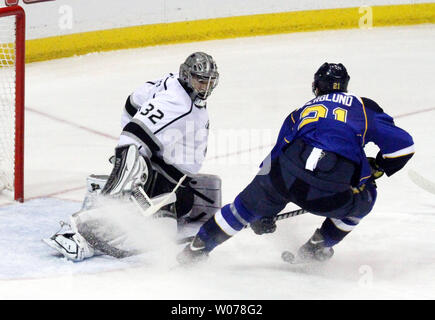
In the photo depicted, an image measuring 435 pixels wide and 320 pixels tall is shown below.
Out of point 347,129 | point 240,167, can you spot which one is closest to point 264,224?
point 347,129

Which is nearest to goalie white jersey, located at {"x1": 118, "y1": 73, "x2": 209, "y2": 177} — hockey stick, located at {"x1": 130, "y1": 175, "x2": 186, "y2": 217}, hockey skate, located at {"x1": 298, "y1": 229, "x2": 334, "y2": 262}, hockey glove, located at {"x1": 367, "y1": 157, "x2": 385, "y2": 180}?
hockey stick, located at {"x1": 130, "y1": 175, "x2": 186, "y2": 217}

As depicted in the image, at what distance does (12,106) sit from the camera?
179 inches

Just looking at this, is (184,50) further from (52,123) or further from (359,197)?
(359,197)

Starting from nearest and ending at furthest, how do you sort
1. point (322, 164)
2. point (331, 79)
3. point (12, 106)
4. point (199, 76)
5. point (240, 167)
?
1. point (322, 164)
2. point (331, 79)
3. point (199, 76)
4. point (12, 106)
5. point (240, 167)

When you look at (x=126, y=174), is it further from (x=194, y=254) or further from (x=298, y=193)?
(x=298, y=193)

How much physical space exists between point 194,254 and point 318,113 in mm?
668

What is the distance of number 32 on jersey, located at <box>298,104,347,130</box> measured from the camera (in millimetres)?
3164

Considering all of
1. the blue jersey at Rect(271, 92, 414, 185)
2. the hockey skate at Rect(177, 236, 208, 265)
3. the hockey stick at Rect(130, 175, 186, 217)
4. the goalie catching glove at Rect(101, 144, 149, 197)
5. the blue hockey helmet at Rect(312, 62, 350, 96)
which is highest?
the blue hockey helmet at Rect(312, 62, 350, 96)

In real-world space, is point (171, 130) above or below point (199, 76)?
below

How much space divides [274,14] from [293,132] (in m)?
4.43

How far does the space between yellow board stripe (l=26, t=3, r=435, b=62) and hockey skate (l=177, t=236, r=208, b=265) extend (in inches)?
157

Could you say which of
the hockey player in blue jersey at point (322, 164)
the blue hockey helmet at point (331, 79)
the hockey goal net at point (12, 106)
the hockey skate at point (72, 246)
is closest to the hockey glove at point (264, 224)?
the hockey player in blue jersey at point (322, 164)

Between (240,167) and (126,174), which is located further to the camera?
(240,167)

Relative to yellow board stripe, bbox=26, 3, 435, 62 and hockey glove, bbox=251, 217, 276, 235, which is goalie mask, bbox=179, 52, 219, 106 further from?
→ yellow board stripe, bbox=26, 3, 435, 62
